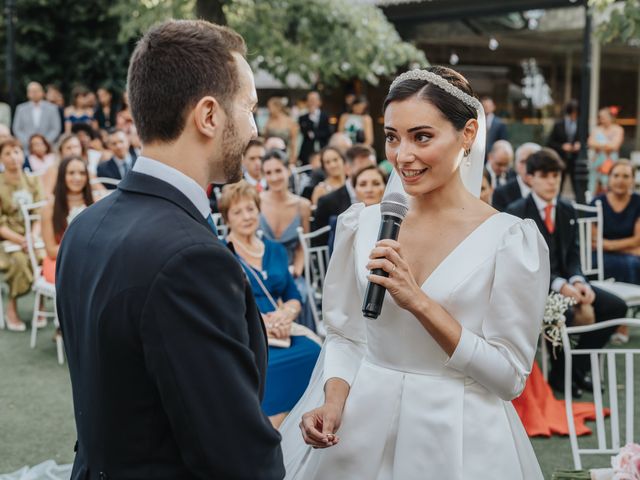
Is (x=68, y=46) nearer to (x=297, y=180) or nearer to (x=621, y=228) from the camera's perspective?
(x=297, y=180)

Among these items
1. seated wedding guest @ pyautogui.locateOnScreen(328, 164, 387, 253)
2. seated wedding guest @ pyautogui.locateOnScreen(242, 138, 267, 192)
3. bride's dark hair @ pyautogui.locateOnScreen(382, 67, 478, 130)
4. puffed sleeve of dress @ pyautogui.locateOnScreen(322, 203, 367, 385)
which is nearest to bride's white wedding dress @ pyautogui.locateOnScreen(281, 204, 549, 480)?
puffed sleeve of dress @ pyautogui.locateOnScreen(322, 203, 367, 385)

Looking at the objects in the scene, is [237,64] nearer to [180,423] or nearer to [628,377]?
[180,423]

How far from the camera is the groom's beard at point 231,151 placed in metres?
1.62

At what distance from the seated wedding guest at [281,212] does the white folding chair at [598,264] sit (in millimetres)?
2454

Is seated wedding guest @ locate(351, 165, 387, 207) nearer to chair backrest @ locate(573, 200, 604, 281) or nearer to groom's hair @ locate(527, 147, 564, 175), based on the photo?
groom's hair @ locate(527, 147, 564, 175)

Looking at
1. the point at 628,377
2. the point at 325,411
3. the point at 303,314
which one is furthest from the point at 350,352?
the point at 303,314

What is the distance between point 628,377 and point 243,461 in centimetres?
267

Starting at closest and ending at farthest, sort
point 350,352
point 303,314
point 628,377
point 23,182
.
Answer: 1. point 350,352
2. point 628,377
3. point 303,314
4. point 23,182

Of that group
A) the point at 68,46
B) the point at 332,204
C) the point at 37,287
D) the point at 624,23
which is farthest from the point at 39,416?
the point at 68,46

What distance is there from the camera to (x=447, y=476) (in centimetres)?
221

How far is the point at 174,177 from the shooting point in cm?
157

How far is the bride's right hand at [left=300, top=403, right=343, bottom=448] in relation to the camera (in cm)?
231

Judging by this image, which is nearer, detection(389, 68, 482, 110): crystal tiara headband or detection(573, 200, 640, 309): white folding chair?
detection(389, 68, 482, 110): crystal tiara headband

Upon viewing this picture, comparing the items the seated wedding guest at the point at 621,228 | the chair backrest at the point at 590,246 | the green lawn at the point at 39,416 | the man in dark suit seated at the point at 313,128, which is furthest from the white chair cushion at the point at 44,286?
the man in dark suit seated at the point at 313,128
